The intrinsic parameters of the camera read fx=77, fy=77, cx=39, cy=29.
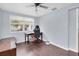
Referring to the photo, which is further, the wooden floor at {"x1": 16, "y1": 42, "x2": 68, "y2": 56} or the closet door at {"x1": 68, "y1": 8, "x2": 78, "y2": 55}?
the closet door at {"x1": 68, "y1": 8, "x2": 78, "y2": 55}

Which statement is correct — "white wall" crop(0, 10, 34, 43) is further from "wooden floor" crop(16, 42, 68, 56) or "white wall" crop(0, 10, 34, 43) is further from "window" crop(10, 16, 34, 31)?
"wooden floor" crop(16, 42, 68, 56)

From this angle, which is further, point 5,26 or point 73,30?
point 73,30

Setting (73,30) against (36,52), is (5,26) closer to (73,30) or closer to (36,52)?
(36,52)

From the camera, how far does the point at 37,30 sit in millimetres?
1642

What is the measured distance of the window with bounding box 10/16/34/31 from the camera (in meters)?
1.33

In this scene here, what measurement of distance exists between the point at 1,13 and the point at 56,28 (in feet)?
5.66

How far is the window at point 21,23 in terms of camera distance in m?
1.33

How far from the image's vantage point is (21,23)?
1360 millimetres

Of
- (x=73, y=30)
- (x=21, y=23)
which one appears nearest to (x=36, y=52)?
(x=21, y=23)

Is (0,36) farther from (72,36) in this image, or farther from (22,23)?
(72,36)

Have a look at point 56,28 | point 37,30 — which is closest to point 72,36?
point 56,28

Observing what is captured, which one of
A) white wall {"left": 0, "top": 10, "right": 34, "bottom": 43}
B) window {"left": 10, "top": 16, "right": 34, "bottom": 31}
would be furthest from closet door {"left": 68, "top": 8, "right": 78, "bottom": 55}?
white wall {"left": 0, "top": 10, "right": 34, "bottom": 43}

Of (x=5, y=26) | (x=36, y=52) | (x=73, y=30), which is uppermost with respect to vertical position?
(x=5, y=26)

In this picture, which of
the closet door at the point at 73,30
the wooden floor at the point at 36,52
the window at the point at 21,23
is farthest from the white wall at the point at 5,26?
the closet door at the point at 73,30
